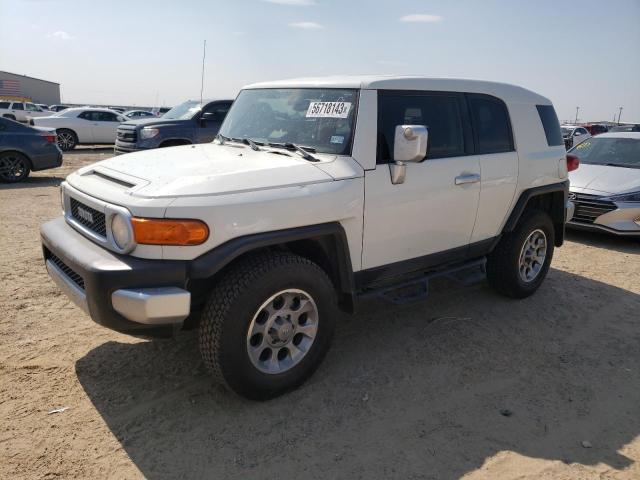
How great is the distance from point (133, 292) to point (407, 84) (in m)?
2.42

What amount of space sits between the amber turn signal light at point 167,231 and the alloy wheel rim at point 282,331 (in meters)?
0.59

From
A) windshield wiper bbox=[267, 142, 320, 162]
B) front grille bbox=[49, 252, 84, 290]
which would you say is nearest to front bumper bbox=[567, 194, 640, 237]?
windshield wiper bbox=[267, 142, 320, 162]

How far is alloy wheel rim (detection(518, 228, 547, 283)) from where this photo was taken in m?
4.94

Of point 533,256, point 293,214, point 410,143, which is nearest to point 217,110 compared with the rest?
point 533,256

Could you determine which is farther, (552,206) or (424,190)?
(552,206)

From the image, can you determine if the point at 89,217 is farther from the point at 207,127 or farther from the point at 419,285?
the point at 207,127

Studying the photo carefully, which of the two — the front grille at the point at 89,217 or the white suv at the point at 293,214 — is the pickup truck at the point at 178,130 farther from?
the front grille at the point at 89,217

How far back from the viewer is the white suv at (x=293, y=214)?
2.70 meters

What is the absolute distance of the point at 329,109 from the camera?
3.55 metres

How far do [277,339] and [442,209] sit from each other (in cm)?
166

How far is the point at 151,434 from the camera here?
2.83 m

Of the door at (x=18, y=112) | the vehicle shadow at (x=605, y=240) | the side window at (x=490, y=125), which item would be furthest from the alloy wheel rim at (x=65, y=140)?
the side window at (x=490, y=125)

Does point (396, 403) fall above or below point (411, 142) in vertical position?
below

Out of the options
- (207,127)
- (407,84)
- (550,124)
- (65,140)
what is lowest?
(65,140)
